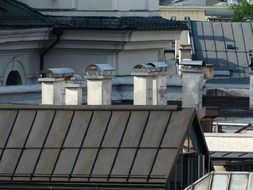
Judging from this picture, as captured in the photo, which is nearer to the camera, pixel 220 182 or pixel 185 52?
pixel 220 182

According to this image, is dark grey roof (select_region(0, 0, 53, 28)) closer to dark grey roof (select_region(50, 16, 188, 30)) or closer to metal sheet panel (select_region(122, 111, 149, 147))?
dark grey roof (select_region(50, 16, 188, 30))

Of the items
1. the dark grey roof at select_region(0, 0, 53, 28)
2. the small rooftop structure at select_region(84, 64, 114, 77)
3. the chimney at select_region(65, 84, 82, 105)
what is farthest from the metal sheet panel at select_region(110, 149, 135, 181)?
the dark grey roof at select_region(0, 0, 53, 28)

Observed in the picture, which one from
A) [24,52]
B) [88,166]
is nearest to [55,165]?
[88,166]

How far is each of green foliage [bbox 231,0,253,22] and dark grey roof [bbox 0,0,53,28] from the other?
34979 mm

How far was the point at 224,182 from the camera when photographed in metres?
26.2

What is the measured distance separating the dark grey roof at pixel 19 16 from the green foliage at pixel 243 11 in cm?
3498

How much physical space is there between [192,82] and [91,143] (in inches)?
691

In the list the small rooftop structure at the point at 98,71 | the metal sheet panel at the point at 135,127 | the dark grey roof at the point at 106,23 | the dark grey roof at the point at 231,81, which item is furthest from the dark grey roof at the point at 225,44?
the metal sheet panel at the point at 135,127

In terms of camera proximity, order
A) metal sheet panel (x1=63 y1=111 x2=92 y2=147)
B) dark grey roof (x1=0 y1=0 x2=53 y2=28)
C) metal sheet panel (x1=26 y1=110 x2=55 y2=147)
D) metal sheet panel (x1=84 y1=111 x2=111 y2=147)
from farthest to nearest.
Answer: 1. dark grey roof (x1=0 y1=0 x2=53 y2=28)
2. metal sheet panel (x1=26 y1=110 x2=55 y2=147)
3. metal sheet panel (x1=63 y1=111 x2=92 y2=147)
4. metal sheet panel (x1=84 y1=111 x2=111 y2=147)

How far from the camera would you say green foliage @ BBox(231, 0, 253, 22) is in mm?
86812

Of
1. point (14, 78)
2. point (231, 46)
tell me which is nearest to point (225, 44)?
point (231, 46)

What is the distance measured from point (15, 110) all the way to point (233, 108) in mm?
19376

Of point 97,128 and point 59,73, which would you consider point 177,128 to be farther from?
point 59,73

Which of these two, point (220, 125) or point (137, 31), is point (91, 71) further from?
point (137, 31)
